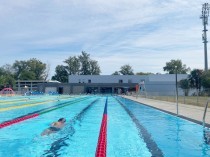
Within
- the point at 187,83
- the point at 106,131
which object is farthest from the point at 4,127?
the point at 187,83

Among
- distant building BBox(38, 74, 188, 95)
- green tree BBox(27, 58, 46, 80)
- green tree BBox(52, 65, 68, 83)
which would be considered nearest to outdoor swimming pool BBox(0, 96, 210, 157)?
distant building BBox(38, 74, 188, 95)

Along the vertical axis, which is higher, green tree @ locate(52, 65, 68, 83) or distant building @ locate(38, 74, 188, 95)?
green tree @ locate(52, 65, 68, 83)

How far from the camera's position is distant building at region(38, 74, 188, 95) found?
186 ft

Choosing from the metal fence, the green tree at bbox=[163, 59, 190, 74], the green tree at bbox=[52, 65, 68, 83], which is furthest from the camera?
the green tree at bbox=[52, 65, 68, 83]

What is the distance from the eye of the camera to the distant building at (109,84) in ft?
186

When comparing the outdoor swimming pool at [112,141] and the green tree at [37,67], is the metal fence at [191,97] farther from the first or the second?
the green tree at [37,67]

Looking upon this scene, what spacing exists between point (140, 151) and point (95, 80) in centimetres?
6210

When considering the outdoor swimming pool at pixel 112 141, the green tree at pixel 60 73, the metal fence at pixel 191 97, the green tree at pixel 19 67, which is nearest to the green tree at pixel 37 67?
the green tree at pixel 19 67

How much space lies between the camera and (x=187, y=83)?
52906 millimetres

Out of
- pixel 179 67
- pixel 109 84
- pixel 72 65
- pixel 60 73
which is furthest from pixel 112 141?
pixel 60 73

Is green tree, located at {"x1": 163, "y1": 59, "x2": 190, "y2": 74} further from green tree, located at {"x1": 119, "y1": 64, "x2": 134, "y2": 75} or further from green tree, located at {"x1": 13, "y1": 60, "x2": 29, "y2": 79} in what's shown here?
green tree, located at {"x1": 13, "y1": 60, "x2": 29, "y2": 79}

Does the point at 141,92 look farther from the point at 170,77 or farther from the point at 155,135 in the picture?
the point at 155,135

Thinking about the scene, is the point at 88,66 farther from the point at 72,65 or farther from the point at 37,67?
the point at 37,67

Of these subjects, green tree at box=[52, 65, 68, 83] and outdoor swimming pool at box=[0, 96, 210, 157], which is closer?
outdoor swimming pool at box=[0, 96, 210, 157]
